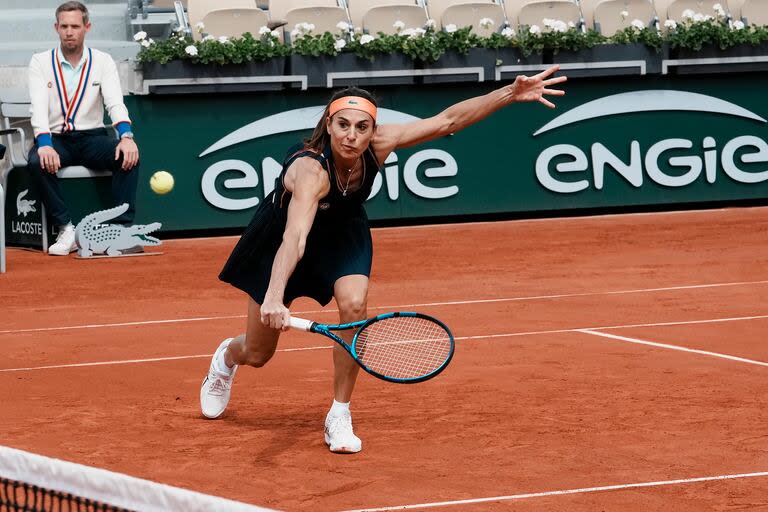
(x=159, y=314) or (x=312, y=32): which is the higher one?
(x=312, y=32)

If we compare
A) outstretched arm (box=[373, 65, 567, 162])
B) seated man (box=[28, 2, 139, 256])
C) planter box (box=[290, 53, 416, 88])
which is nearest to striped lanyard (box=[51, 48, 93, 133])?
seated man (box=[28, 2, 139, 256])

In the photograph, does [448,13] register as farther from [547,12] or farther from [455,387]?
[455,387]

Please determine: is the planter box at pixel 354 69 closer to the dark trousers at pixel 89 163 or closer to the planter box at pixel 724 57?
the dark trousers at pixel 89 163

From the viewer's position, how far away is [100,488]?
9.62 feet

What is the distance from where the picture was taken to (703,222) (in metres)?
12.8

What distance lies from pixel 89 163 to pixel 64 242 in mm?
710

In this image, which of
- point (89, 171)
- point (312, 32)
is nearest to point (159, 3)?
point (312, 32)

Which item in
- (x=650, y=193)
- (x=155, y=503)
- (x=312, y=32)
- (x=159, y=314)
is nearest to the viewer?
(x=155, y=503)

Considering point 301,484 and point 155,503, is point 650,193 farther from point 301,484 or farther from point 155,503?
point 155,503

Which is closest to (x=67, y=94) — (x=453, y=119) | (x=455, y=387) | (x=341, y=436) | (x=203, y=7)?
(x=203, y=7)

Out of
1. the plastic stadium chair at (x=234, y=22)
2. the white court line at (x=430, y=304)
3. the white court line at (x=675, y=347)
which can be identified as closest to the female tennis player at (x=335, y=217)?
the white court line at (x=675, y=347)

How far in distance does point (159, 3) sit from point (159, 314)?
277 inches

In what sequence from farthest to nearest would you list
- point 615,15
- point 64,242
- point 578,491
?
point 615,15, point 64,242, point 578,491

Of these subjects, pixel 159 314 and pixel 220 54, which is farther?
pixel 220 54
